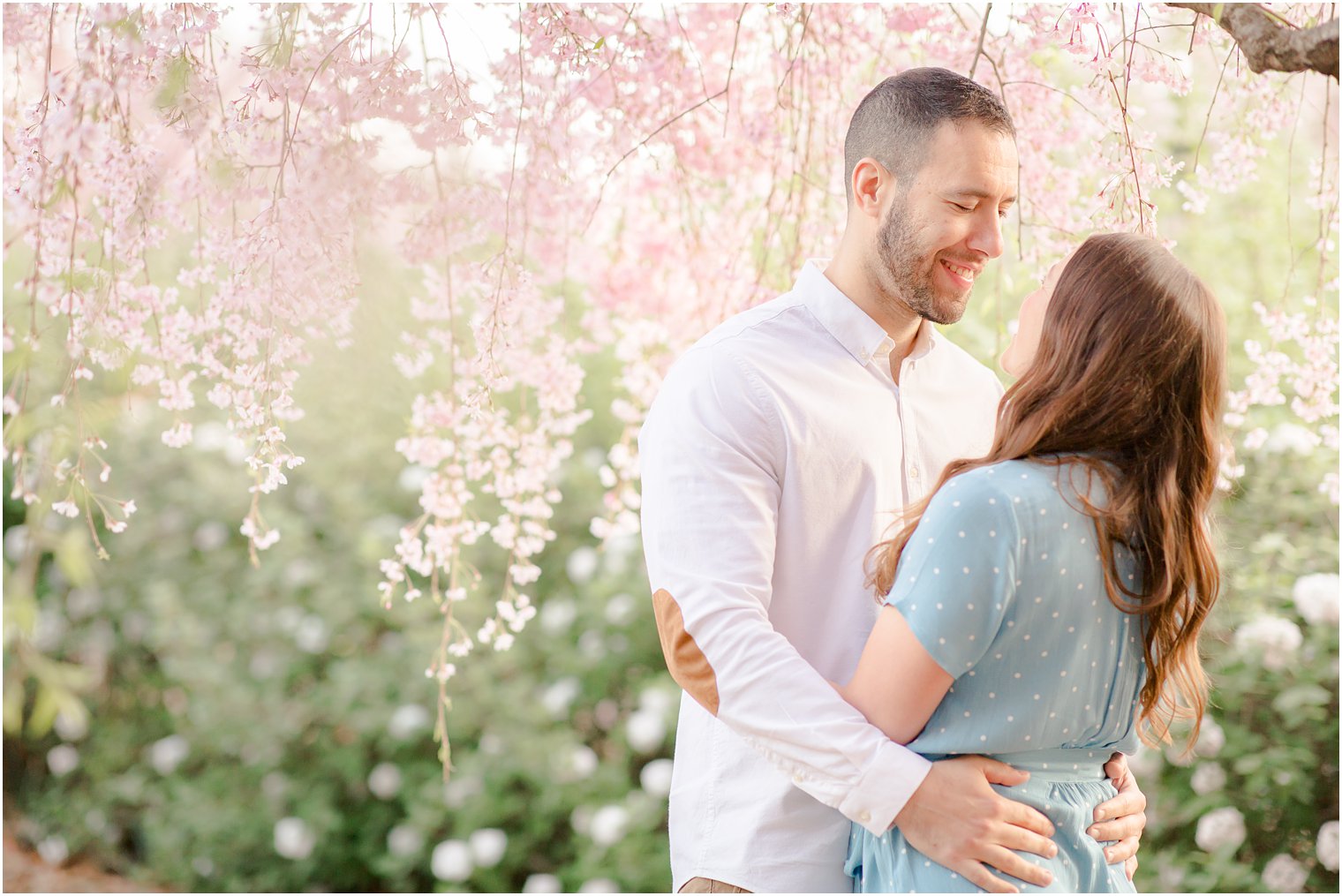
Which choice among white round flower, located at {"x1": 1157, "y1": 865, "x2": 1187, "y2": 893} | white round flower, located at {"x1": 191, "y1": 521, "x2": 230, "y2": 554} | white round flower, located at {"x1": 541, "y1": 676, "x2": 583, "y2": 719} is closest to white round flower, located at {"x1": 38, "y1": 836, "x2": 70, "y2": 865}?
white round flower, located at {"x1": 191, "y1": 521, "x2": 230, "y2": 554}

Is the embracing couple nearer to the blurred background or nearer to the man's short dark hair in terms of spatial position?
the man's short dark hair

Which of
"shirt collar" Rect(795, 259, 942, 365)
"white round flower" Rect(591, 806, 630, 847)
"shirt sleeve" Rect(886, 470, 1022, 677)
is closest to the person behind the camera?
"shirt sleeve" Rect(886, 470, 1022, 677)

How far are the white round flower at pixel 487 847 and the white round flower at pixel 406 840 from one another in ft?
0.55

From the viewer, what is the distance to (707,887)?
142 cm

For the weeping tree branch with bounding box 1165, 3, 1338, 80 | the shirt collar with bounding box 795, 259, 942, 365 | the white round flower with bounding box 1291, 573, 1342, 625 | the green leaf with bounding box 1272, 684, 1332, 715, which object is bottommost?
the green leaf with bounding box 1272, 684, 1332, 715

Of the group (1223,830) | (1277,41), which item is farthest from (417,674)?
(1277,41)

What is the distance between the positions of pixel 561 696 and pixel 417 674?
43 centimetres

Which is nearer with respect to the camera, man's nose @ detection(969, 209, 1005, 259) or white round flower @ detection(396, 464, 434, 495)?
man's nose @ detection(969, 209, 1005, 259)

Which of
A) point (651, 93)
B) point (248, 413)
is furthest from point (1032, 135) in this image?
point (248, 413)

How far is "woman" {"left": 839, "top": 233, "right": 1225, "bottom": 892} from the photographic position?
3.79 ft

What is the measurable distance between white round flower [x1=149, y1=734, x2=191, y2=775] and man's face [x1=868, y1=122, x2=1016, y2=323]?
9.07 feet

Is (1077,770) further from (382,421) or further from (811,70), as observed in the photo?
(382,421)

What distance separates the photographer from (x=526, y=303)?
2.21 metres

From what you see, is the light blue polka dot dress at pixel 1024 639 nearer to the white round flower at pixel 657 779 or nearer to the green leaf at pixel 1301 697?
the green leaf at pixel 1301 697
